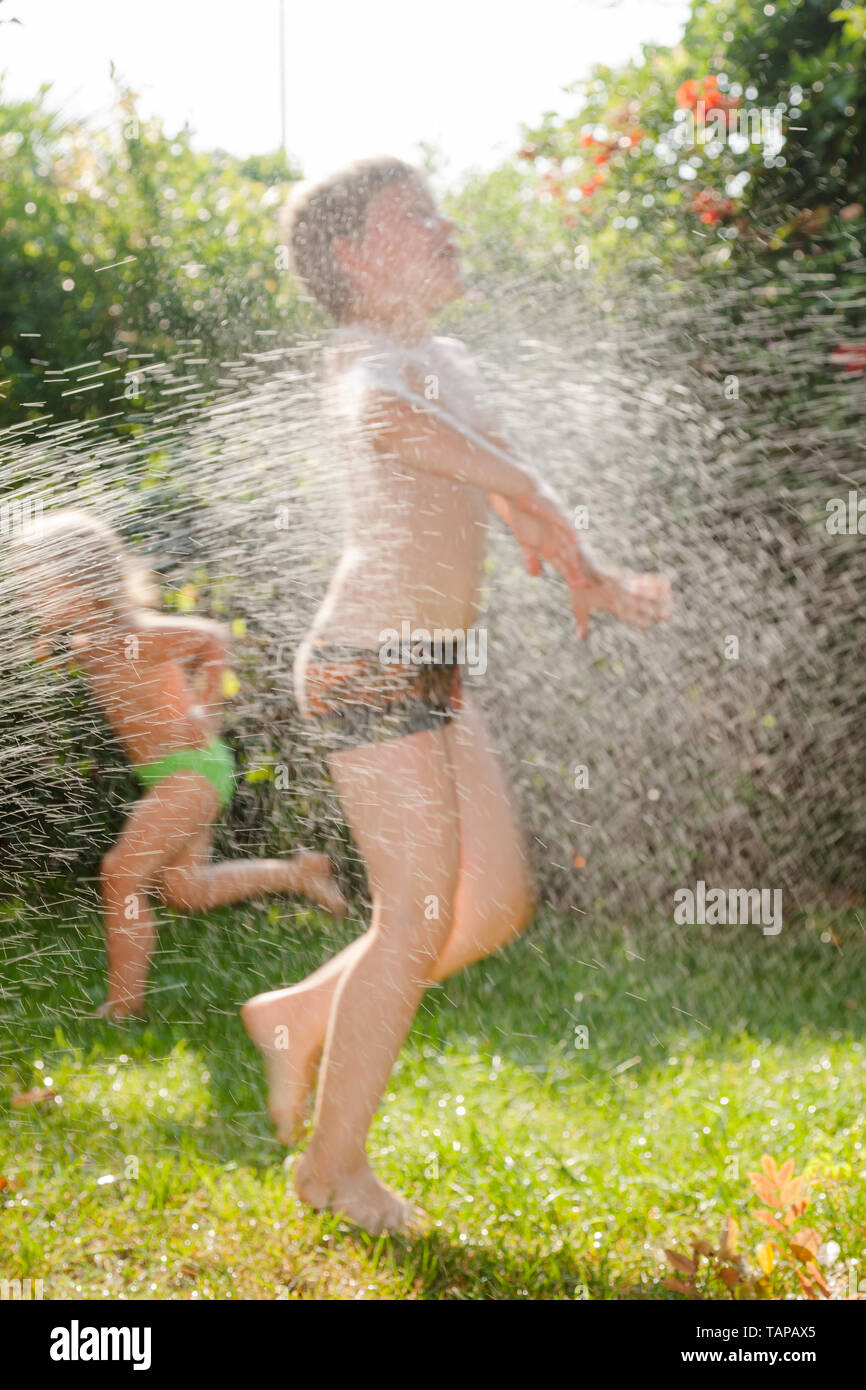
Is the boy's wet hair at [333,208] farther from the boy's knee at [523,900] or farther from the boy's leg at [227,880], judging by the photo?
the boy's leg at [227,880]

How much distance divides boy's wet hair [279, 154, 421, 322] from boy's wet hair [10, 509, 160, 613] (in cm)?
99

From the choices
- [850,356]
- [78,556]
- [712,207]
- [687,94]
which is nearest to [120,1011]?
[78,556]

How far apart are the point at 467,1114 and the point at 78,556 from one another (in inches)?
59.1

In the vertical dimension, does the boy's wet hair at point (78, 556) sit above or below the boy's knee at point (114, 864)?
above

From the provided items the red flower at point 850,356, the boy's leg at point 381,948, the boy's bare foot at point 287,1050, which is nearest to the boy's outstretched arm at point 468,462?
the boy's leg at point 381,948

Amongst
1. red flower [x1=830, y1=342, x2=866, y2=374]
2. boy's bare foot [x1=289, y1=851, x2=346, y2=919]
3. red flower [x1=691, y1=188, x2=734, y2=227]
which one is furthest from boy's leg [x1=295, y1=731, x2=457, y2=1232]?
red flower [x1=691, y1=188, x2=734, y2=227]

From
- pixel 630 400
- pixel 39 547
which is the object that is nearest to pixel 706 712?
pixel 630 400

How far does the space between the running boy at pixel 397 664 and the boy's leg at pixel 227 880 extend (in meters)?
0.85

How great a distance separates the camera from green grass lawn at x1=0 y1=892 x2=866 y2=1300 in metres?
2.04

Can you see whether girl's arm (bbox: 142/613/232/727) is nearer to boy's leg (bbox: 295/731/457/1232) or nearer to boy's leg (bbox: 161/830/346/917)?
boy's leg (bbox: 161/830/346/917)

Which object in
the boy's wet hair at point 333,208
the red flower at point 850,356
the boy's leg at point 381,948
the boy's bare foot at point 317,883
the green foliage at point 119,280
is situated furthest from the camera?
the green foliage at point 119,280

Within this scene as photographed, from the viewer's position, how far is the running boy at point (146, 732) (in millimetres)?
3037

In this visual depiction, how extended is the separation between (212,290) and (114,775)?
58.2 inches
